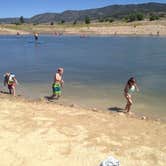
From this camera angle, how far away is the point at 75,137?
1267 centimetres

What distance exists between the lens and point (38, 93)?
21578 millimetres

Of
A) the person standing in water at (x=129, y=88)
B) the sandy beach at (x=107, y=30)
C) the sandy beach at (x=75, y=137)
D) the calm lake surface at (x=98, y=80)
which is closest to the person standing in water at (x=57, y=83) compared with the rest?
the calm lake surface at (x=98, y=80)

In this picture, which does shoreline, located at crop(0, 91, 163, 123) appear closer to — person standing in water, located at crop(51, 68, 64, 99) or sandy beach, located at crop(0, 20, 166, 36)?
person standing in water, located at crop(51, 68, 64, 99)

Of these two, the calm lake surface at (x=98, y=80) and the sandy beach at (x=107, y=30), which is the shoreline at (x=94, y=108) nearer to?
the calm lake surface at (x=98, y=80)

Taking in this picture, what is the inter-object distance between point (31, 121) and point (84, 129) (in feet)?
6.96

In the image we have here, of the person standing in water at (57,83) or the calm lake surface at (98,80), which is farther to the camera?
the calm lake surface at (98,80)

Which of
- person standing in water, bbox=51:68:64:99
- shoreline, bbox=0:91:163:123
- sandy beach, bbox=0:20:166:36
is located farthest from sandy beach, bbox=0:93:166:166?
sandy beach, bbox=0:20:166:36

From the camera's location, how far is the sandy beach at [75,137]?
11.1 meters

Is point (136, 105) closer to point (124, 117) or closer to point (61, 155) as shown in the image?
point (124, 117)

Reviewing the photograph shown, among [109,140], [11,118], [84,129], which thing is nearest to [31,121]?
[11,118]

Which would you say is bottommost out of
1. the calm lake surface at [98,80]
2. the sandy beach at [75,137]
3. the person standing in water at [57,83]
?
the calm lake surface at [98,80]

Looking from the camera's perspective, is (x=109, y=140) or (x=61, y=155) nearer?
(x=61, y=155)

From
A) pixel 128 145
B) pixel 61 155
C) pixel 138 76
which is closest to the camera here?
pixel 61 155

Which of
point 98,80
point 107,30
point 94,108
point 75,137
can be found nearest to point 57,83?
point 94,108
